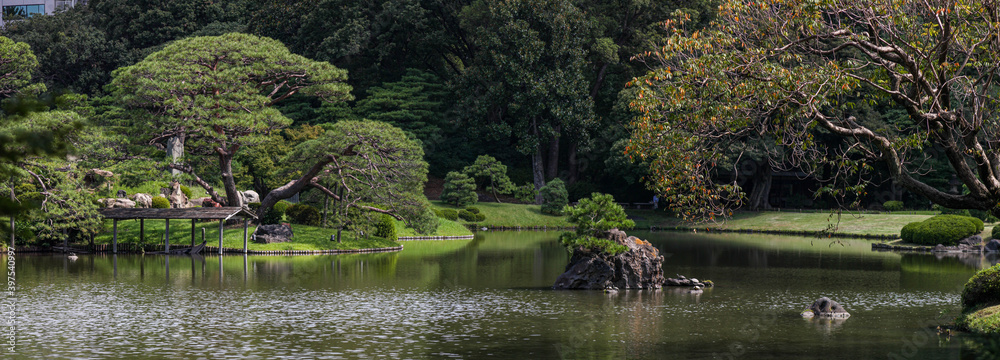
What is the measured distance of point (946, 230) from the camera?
47.7 meters

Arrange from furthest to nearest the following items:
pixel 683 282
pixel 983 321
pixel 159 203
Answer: pixel 159 203 → pixel 683 282 → pixel 983 321

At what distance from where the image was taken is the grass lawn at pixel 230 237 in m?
44.8

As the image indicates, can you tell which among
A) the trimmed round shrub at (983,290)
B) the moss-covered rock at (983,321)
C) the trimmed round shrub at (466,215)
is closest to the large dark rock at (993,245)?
the trimmed round shrub at (983,290)

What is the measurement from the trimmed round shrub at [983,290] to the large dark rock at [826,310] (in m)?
3.53

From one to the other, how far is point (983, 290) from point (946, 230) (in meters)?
29.1

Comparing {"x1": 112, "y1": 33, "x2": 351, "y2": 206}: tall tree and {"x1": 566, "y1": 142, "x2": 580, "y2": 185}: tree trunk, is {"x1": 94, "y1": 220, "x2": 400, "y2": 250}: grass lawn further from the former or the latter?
{"x1": 566, "y1": 142, "x2": 580, "y2": 185}: tree trunk

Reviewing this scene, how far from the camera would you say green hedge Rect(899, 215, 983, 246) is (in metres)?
47.5

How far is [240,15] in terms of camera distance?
81312mm

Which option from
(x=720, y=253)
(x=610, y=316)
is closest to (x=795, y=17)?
(x=610, y=316)

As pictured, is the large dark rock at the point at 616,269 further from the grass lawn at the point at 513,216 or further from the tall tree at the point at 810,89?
the grass lawn at the point at 513,216

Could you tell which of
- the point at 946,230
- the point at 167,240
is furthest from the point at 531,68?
the point at 167,240

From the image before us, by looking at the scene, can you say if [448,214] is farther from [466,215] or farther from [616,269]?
[616,269]

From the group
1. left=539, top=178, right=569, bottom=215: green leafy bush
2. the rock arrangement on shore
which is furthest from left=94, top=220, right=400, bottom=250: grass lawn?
left=539, top=178, right=569, bottom=215: green leafy bush

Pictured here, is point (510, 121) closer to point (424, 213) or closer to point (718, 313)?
point (424, 213)
